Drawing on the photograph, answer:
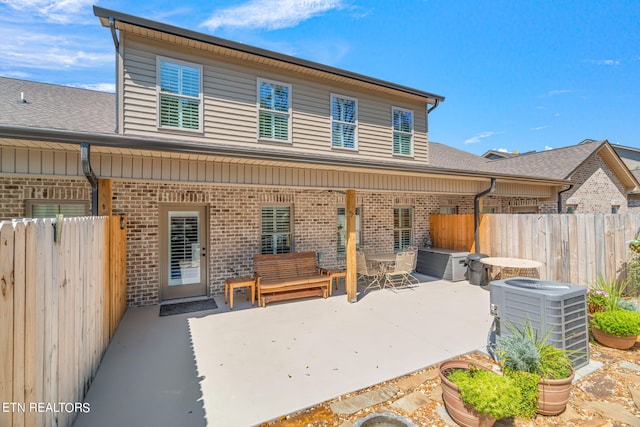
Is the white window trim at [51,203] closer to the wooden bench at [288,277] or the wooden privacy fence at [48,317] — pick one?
the wooden privacy fence at [48,317]

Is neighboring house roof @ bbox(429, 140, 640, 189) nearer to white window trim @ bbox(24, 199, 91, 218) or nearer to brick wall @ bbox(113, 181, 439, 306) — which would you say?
brick wall @ bbox(113, 181, 439, 306)

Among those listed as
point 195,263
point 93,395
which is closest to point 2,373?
point 93,395

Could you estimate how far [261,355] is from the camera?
3873 millimetres

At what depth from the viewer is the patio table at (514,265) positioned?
645cm

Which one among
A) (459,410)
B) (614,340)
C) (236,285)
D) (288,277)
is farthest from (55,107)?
(614,340)

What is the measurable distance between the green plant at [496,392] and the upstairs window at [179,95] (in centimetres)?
663

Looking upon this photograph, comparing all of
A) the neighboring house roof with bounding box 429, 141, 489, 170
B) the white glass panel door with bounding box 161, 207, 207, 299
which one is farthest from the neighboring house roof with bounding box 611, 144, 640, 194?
the white glass panel door with bounding box 161, 207, 207, 299

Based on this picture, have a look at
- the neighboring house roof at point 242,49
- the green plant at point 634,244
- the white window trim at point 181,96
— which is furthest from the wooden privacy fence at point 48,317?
the green plant at point 634,244

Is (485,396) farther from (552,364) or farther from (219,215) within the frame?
(219,215)

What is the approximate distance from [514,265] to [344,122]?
566 cm

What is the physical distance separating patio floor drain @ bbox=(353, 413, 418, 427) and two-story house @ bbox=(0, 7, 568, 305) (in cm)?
358

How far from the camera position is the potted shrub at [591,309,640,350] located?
150 inches

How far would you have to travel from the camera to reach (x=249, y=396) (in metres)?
2.95

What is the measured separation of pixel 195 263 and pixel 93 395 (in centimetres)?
364
